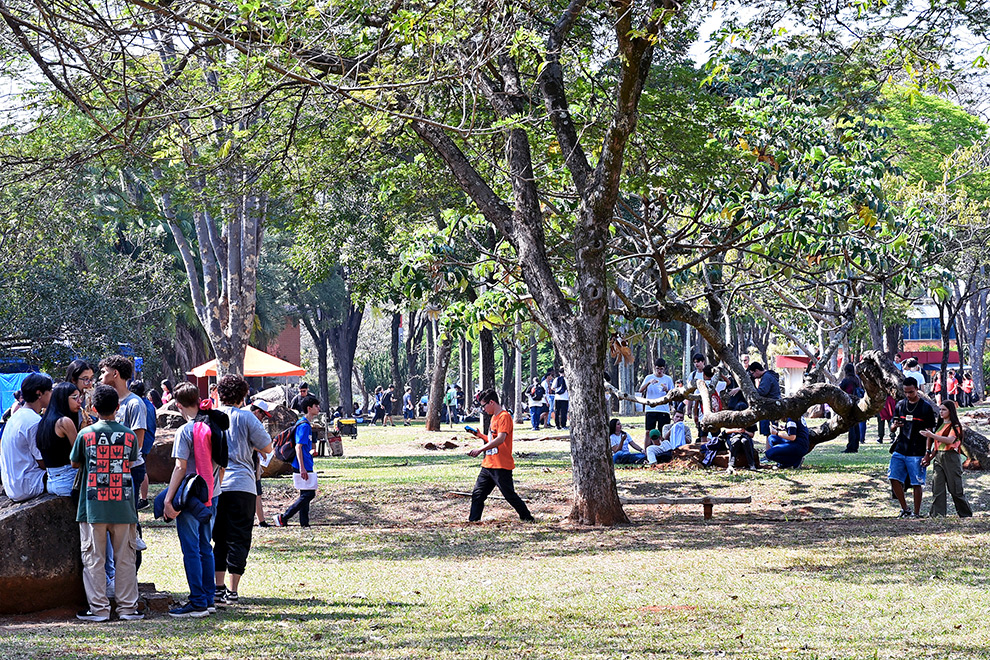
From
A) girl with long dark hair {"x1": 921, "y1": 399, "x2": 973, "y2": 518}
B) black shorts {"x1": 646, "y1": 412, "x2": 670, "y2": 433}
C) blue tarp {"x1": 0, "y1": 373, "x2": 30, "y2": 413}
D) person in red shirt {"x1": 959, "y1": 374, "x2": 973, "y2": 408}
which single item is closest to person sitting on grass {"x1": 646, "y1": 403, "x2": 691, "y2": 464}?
black shorts {"x1": 646, "y1": 412, "x2": 670, "y2": 433}

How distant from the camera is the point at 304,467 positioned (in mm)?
13594

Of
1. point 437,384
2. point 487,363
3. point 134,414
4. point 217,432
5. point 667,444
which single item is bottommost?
point 667,444

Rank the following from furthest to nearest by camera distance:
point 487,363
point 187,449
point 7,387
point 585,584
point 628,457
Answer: point 487,363
point 7,387
point 628,457
point 585,584
point 187,449

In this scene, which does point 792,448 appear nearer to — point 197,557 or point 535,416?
point 197,557

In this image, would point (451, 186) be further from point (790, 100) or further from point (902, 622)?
point (902, 622)

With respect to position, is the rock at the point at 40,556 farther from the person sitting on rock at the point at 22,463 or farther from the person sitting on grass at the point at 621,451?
the person sitting on grass at the point at 621,451

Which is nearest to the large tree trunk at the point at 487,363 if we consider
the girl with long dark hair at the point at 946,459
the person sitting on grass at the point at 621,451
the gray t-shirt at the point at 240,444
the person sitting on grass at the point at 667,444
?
the person sitting on grass at the point at 621,451

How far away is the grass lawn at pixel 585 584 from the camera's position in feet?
23.9

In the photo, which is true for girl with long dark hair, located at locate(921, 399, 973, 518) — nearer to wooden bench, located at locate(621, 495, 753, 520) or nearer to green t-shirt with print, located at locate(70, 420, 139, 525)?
wooden bench, located at locate(621, 495, 753, 520)

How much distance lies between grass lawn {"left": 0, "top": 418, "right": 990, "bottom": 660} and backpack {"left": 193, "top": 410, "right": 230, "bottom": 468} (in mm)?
1125

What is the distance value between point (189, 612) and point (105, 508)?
977 millimetres

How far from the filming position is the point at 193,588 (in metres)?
8.18

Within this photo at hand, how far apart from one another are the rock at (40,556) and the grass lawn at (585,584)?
22cm

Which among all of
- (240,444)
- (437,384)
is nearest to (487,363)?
(437,384)
